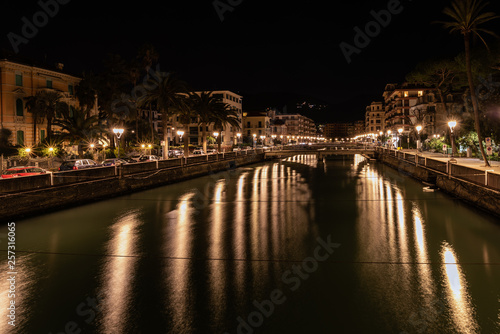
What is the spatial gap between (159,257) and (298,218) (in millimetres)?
7771

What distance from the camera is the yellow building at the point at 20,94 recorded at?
41.8 meters

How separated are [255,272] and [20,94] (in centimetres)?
4450

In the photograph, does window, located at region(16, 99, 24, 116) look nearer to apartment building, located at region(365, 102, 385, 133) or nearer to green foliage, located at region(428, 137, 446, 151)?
green foliage, located at region(428, 137, 446, 151)

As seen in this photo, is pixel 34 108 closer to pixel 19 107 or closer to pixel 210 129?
pixel 19 107

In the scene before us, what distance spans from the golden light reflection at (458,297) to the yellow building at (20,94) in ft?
145

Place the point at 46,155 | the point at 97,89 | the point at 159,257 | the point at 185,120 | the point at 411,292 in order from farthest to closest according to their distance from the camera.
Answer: the point at 97,89 < the point at 185,120 < the point at 46,155 < the point at 159,257 < the point at 411,292

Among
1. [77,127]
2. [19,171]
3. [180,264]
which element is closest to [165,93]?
[77,127]

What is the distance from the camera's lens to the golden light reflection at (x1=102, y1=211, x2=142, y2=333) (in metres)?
7.04

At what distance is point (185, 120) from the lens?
47500 mm

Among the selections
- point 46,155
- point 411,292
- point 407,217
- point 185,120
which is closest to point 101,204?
point 407,217

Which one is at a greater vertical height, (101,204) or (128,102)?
(128,102)

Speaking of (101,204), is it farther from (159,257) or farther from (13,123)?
(13,123)

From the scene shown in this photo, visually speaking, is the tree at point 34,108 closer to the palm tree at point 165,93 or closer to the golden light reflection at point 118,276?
the palm tree at point 165,93

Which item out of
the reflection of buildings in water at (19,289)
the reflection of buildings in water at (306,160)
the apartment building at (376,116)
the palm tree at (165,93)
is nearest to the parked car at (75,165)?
the palm tree at (165,93)
